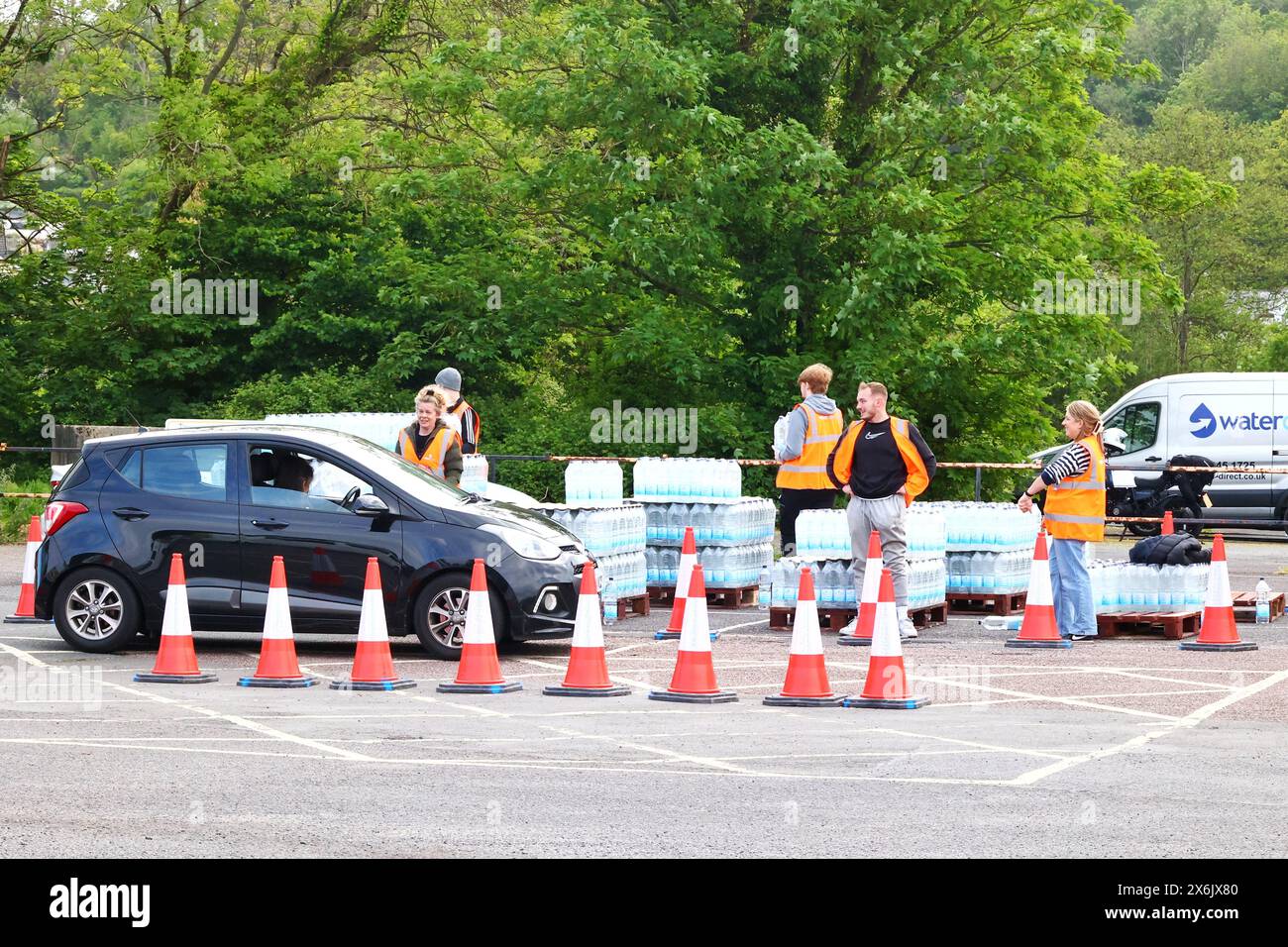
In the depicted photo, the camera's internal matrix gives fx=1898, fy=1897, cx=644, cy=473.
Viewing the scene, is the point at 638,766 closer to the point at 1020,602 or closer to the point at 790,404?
the point at 1020,602

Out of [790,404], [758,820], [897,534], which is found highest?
[790,404]

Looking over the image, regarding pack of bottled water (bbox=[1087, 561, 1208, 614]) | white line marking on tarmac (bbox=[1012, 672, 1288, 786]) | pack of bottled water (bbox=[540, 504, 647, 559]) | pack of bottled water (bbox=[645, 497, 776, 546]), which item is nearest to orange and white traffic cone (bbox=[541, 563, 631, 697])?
white line marking on tarmac (bbox=[1012, 672, 1288, 786])

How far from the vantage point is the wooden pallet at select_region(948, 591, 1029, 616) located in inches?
717

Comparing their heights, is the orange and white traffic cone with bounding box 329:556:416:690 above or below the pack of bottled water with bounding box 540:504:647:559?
below

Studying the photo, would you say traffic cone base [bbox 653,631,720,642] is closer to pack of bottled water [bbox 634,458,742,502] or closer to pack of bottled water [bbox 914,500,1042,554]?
pack of bottled water [bbox 634,458,742,502]

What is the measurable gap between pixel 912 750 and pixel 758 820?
87.6 inches

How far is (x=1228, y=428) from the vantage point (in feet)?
106

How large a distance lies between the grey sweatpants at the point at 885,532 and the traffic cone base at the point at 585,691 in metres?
3.44

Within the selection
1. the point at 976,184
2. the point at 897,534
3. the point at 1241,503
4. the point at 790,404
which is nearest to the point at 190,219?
the point at 790,404

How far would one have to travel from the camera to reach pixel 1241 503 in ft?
104

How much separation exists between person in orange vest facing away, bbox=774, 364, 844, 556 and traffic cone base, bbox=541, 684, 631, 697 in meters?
5.19

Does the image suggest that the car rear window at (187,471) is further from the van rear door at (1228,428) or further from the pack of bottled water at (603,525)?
the van rear door at (1228,428)

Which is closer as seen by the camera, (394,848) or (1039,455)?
(394,848)

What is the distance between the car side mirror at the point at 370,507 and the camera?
14266 millimetres
